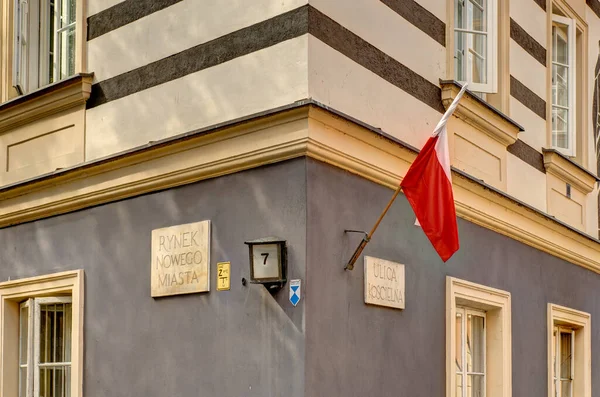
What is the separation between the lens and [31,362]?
8.89 metres

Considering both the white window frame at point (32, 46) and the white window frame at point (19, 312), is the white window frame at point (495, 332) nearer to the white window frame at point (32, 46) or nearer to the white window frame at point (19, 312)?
the white window frame at point (19, 312)

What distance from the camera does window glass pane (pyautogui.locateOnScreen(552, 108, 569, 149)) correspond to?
38.8ft

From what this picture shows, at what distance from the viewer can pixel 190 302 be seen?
7.41 m

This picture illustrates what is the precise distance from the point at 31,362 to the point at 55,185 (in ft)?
5.16

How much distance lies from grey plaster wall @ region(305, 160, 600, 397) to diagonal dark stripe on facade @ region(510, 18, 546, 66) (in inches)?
82.4

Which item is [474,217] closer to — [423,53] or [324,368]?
[423,53]

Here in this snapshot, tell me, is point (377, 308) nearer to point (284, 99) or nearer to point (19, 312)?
point (284, 99)

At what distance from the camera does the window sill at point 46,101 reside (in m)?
8.58

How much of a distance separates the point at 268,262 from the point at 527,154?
4.71 m

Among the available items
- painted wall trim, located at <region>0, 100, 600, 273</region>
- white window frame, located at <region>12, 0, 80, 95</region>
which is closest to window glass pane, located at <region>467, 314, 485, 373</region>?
painted wall trim, located at <region>0, 100, 600, 273</region>

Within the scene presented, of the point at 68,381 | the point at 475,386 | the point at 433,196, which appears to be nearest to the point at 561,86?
the point at 475,386

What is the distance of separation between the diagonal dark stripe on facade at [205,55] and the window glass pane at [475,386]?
373 cm

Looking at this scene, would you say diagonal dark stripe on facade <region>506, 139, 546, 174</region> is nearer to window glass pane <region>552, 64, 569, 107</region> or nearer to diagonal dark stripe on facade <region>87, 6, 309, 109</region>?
window glass pane <region>552, 64, 569, 107</region>

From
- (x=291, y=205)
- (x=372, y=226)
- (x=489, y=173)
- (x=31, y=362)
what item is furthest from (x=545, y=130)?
(x=31, y=362)
